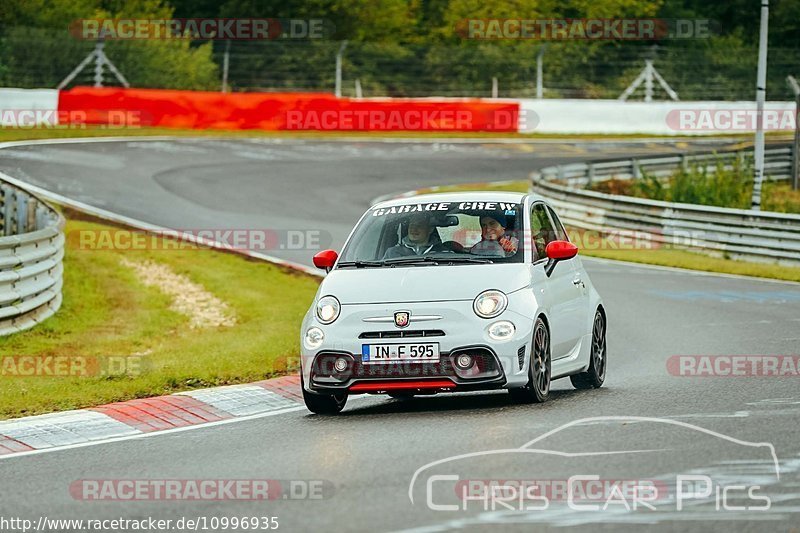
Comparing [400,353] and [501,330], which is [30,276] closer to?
[400,353]

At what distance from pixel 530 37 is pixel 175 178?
31.9 m

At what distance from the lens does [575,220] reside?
31.6m

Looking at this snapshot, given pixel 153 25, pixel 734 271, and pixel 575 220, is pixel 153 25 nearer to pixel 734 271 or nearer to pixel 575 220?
pixel 575 220

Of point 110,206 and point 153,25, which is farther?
point 153,25

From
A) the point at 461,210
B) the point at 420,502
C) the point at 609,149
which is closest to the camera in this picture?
the point at 420,502

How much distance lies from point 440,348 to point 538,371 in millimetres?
850

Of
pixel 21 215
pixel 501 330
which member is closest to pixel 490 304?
pixel 501 330

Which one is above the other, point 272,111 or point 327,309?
point 272,111

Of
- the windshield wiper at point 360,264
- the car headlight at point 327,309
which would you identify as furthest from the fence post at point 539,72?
the car headlight at point 327,309

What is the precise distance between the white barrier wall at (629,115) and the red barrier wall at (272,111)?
5.86 ft

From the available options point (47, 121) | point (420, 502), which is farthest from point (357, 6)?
point (420, 502)

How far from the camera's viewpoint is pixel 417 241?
11.5 m

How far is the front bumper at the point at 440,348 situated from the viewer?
10398 mm

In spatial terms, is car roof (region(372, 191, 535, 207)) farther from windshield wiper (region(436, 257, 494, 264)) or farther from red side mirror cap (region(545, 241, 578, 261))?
windshield wiper (region(436, 257, 494, 264))
